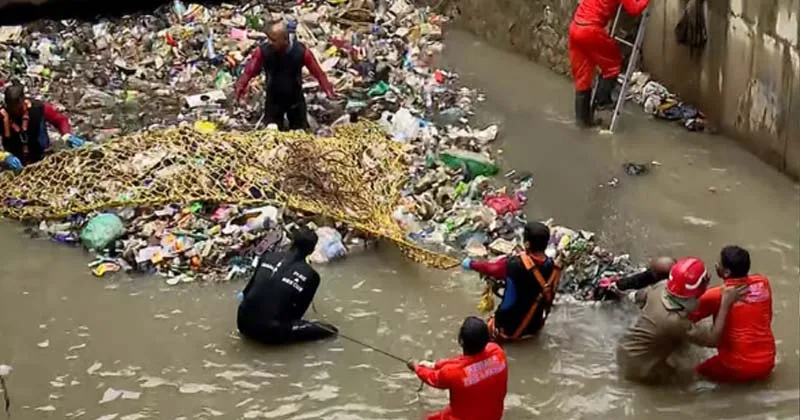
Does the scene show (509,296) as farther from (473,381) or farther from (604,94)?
(604,94)

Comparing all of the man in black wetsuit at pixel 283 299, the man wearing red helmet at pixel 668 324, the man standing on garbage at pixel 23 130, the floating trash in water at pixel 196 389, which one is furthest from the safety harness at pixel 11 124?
the man wearing red helmet at pixel 668 324

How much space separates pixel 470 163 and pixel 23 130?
12.0ft

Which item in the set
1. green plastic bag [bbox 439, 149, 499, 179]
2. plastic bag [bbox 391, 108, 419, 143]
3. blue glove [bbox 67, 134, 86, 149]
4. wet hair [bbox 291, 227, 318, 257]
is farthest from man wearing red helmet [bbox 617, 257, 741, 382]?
blue glove [bbox 67, 134, 86, 149]

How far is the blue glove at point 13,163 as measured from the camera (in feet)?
31.0

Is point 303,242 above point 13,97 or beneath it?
beneath

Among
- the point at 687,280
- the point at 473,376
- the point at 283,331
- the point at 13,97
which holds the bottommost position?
the point at 283,331

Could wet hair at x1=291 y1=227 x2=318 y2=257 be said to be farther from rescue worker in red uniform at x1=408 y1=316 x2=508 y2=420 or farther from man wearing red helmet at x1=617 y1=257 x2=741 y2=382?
→ man wearing red helmet at x1=617 y1=257 x2=741 y2=382

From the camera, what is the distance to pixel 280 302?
7.16 metres

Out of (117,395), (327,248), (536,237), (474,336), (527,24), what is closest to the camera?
(474,336)

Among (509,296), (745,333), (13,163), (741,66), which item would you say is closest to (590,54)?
(741,66)

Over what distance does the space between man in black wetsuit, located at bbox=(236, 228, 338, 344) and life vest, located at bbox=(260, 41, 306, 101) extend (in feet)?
9.38

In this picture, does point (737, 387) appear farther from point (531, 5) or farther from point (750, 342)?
point (531, 5)

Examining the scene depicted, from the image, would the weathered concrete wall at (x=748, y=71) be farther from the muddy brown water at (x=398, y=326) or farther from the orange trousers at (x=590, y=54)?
the orange trousers at (x=590, y=54)

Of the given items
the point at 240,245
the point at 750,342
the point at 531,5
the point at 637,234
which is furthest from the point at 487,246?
the point at 531,5
